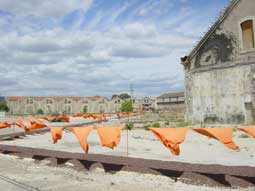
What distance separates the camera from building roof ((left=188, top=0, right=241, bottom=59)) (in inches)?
926

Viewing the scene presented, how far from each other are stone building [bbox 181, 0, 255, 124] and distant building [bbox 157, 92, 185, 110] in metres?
93.0

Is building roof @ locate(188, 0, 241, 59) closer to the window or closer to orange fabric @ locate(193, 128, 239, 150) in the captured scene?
the window

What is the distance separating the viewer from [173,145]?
28.2ft

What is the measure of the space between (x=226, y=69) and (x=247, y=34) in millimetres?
2853

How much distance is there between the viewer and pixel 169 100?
408ft

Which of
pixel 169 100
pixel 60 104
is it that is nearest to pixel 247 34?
pixel 169 100

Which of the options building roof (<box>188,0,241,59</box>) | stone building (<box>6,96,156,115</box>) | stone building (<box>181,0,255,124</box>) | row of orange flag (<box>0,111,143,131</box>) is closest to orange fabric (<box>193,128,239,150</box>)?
row of orange flag (<box>0,111,143,131</box>)

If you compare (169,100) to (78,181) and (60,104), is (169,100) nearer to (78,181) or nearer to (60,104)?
(60,104)

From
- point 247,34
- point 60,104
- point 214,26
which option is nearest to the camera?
point 247,34

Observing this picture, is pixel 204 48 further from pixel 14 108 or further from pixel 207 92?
pixel 14 108

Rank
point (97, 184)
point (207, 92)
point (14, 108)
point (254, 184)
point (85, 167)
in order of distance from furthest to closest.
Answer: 1. point (14, 108)
2. point (207, 92)
3. point (85, 167)
4. point (97, 184)
5. point (254, 184)

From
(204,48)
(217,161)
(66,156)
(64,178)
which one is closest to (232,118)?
(204,48)

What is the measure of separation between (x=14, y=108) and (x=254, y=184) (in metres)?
134

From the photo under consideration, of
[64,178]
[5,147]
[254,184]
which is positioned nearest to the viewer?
[254,184]
